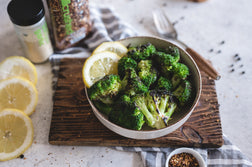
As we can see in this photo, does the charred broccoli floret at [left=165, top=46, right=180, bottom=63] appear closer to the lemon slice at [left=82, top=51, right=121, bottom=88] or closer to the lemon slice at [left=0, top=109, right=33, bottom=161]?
the lemon slice at [left=82, top=51, right=121, bottom=88]

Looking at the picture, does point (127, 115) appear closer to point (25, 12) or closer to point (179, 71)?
point (179, 71)

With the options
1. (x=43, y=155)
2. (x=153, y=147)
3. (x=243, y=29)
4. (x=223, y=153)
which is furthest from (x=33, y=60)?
(x=243, y=29)

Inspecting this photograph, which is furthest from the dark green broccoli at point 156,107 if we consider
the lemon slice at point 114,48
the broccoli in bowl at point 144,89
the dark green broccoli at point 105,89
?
the lemon slice at point 114,48

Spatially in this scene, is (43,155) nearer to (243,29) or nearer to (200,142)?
(200,142)

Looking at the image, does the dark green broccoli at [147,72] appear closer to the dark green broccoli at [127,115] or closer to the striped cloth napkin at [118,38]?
the dark green broccoli at [127,115]

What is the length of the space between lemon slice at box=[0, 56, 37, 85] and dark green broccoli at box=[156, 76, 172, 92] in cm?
90

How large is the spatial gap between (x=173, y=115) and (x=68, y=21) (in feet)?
3.34

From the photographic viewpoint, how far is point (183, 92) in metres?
1.60

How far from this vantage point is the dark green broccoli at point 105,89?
1530 mm

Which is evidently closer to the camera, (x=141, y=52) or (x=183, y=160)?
(x=183, y=160)

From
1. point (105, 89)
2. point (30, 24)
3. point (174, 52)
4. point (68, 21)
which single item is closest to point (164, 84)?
point (174, 52)

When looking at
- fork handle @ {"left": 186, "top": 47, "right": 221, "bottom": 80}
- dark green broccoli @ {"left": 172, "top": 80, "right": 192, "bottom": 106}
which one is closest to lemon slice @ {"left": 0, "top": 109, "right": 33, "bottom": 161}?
dark green broccoli @ {"left": 172, "top": 80, "right": 192, "bottom": 106}

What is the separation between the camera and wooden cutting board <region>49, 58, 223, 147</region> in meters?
1.65

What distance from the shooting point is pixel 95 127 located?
1715 mm
